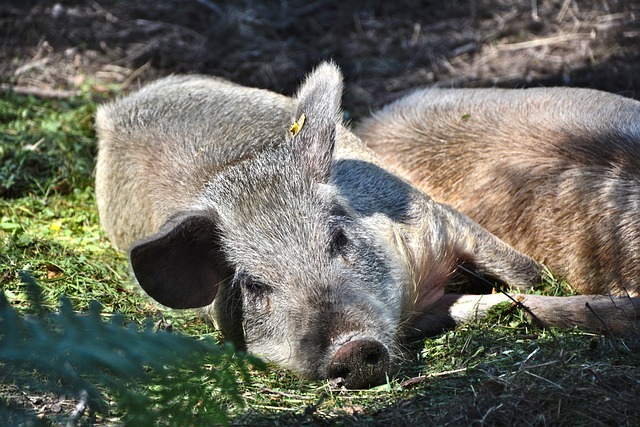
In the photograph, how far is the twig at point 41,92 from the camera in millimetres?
7864

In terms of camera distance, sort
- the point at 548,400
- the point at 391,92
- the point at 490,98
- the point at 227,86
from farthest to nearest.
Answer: the point at 391,92 < the point at 227,86 < the point at 490,98 < the point at 548,400

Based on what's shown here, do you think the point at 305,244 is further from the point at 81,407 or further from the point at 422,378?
the point at 81,407

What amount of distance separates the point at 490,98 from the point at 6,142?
379cm

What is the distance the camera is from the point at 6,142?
6.94 m

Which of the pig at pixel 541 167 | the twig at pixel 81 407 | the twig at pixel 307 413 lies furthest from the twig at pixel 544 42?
the twig at pixel 81 407

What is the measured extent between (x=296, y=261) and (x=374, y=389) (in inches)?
29.2

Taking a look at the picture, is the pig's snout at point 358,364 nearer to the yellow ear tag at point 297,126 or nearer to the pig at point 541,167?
the yellow ear tag at point 297,126

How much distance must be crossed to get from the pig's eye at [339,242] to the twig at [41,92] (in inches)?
167

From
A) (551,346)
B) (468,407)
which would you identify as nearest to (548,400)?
(468,407)

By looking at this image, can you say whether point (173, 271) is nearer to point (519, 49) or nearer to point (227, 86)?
point (227, 86)

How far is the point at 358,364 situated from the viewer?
154 inches

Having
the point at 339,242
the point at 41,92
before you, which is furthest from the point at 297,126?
the point at 41,92

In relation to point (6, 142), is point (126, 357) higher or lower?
higher

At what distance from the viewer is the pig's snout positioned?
3916 millimetres
